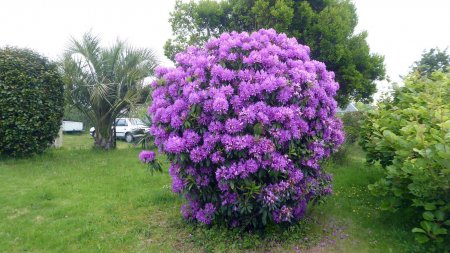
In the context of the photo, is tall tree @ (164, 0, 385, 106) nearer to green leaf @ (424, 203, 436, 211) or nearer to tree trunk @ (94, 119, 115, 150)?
tree trunk @ (94, 119, 115, 150)

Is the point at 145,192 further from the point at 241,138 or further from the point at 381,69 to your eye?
the point at 381,69

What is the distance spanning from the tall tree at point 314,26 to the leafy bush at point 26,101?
14.3 feet

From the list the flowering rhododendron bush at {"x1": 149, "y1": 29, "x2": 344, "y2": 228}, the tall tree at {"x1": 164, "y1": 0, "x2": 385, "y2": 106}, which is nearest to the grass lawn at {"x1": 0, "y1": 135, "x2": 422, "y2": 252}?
the flowering rhododendron bush at {"x1": 149, "y1": 29, "x2": 344, "y2": 228}

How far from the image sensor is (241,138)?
135 inches

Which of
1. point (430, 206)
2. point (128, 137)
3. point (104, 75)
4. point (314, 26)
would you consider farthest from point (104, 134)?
point (430, 206)

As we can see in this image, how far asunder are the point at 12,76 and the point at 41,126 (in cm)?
136

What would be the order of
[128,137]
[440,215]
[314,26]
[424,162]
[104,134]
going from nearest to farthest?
[424,162] < [440,215] < [314,26] < [104,134] < [128,137]

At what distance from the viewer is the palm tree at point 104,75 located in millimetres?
10227

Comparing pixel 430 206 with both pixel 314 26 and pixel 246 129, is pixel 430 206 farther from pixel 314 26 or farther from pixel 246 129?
pixel 314 26

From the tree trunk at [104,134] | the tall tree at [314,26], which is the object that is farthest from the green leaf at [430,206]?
the tree trunk at [104,134]

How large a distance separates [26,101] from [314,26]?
294 inches

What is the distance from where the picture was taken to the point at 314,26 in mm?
9398

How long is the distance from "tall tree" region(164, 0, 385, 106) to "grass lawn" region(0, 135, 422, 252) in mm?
3657

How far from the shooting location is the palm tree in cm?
1023
